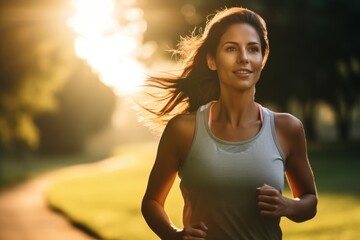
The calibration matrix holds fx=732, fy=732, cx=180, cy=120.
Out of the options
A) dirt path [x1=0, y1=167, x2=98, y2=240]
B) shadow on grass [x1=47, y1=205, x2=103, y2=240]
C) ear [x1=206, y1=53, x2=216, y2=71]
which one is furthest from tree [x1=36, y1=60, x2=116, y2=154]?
ear [x1=206, y1=53, x2=216, y2=71]

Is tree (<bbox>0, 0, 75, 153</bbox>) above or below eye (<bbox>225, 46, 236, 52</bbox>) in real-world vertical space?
above

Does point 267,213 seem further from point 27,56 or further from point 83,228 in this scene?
point 27,56

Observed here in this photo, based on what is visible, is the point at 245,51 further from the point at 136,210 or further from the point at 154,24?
the point at 154,24

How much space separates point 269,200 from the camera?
10.1 feet

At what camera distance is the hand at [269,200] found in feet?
10.1

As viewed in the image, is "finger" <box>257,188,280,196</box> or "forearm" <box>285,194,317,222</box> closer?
"finger" <box>257,188,280,196</box>

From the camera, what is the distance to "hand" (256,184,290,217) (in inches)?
121

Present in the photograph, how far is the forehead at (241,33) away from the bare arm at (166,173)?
0.44 m

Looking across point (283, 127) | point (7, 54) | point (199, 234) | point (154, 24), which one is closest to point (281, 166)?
point (283, 127)

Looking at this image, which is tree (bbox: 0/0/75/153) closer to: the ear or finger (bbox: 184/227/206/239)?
the ear

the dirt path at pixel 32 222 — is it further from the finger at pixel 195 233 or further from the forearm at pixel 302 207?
the finger at pixel 195 233

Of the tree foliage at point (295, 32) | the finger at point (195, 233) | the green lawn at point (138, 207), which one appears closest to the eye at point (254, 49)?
the finger at point (195, 233)

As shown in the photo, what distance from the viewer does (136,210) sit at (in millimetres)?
16031

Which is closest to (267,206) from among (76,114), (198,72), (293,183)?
(293,183)
